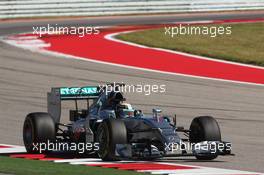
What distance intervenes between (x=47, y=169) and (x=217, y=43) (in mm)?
22327

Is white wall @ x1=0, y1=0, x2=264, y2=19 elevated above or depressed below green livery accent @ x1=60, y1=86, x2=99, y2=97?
above

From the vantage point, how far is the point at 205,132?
14.8 metres

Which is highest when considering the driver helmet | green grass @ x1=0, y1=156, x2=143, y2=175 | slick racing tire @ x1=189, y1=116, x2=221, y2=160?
the driver helmet

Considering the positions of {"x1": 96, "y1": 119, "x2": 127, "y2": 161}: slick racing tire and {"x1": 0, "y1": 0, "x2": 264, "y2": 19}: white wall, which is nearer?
{"x1": 96, "y1": 119, "x2": 127, "y2": 161}: slick racing tire

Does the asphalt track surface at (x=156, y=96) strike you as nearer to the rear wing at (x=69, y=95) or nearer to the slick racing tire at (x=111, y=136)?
the slick racing tire at (x=111, y=136)

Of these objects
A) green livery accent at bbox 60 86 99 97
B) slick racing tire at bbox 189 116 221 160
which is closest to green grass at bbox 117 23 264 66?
green livery accent at bbox 60 86 99 97

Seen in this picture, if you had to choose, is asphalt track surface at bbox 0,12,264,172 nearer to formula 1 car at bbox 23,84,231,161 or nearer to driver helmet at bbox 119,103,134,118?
Result: formula 1 car at bbox 23,84,231,161

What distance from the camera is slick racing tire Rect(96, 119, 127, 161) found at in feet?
46.0

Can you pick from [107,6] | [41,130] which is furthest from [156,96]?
[107,6]

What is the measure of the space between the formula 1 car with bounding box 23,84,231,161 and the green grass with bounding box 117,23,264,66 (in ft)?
48.7

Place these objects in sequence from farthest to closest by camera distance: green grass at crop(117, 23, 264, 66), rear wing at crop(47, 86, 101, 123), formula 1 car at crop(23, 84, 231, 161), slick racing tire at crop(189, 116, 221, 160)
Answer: green grass at crop(117, 23, 264, 66) < rear wing at crop(47, 86, 101, 123) < slick racing tire at crop(189, 116, 221, 160) < formula 1 car at crop(23, 84, 231, 161)

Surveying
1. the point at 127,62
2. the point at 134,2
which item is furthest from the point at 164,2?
the point at 127,62

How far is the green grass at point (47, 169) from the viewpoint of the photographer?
41.7 ft

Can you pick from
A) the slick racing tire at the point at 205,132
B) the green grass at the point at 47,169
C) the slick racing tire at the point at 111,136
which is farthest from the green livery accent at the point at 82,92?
the green grass at the point at 47,169
